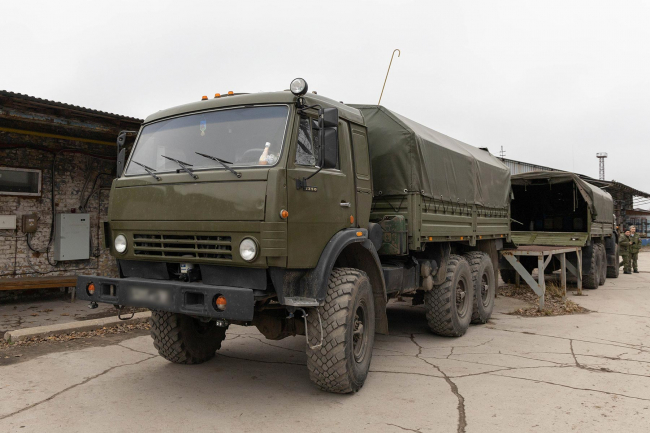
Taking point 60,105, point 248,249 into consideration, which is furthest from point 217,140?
point 60,105

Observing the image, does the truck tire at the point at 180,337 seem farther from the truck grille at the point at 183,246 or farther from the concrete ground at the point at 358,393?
the truck grille at the point at 183,246

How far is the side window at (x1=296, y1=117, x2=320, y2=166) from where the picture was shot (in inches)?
171

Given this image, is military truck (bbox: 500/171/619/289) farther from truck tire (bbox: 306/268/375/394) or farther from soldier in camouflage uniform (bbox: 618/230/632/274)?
truck tire (bbox: 306/268/375/394)

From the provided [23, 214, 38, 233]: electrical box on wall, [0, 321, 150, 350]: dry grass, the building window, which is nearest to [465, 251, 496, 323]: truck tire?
[0, 321, 150, 350]: dry grass

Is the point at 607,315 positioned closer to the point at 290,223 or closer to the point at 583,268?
the point at 583,268

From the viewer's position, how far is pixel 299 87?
4.26m

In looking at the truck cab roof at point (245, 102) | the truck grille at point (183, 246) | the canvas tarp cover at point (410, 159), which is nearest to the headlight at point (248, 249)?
the truck grille at point (183, 246)

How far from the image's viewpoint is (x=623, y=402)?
14.7 ft

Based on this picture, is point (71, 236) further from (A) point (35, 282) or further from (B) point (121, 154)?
(B) point (121, 154)

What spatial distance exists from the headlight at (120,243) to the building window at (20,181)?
634 centimetres

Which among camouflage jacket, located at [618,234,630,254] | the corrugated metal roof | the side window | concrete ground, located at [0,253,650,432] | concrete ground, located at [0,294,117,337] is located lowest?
concrete ground, located at [0,253,650,432]

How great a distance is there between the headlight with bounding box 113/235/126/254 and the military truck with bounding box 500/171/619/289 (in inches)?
353

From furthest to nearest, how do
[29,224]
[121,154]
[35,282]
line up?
[29,224] → [35,282] → [121,154]

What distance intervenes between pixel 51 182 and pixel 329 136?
320 inches
